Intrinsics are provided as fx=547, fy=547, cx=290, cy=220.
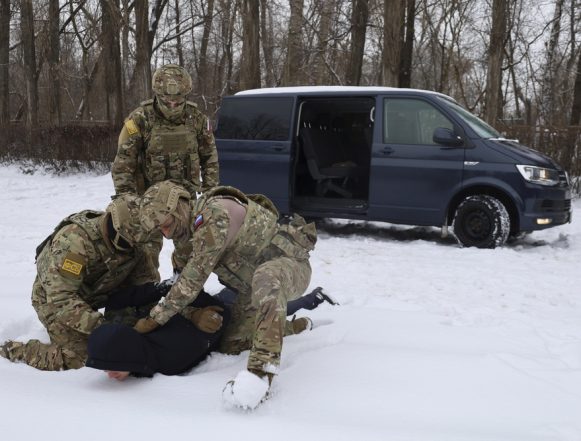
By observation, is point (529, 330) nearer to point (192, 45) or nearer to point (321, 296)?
point (321, 296)

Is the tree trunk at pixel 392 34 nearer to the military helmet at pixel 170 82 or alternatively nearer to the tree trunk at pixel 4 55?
the military helmet at pixel 170 82

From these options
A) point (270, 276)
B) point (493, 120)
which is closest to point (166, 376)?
point (270, 276)

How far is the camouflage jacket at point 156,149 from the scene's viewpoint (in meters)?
3.93

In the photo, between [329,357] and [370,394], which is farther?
[329,357]

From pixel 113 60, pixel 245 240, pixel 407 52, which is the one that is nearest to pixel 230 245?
pixel 245 240

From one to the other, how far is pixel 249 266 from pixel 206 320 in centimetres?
36

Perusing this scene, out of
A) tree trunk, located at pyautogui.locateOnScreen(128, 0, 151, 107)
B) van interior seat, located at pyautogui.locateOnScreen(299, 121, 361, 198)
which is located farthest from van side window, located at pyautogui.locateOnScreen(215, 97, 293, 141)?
tree trunk, located at pyautogui.locateOnScreen(128, 0, 151, 107)

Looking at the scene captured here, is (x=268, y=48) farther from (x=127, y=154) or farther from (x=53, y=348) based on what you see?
(x=53, y=348)

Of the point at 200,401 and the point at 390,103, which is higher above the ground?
the point at 390,103

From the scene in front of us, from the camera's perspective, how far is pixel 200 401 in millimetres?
2346

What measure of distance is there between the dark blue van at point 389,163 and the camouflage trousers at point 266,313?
328cm

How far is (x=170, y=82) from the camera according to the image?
3.75 m

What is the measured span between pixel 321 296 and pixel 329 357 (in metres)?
0.87

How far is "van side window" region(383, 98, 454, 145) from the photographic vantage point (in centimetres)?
601
